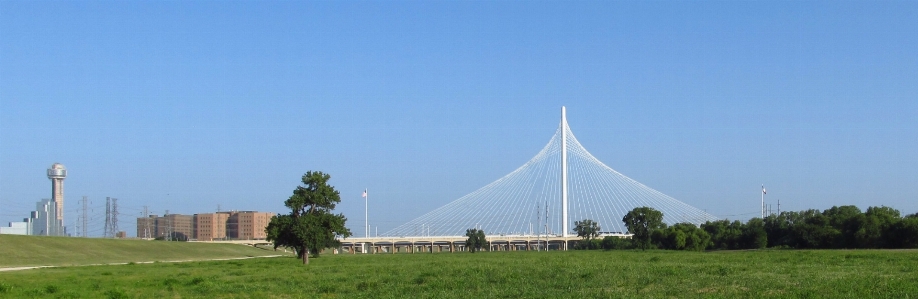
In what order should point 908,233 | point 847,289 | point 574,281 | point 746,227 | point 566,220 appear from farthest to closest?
point 566,220
point 746,227
point 908,233
point 574,281
point 847,289

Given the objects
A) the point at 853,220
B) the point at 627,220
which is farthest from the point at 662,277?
the point at 627,220

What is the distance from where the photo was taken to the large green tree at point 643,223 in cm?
9331

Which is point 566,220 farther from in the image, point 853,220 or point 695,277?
point 695,277

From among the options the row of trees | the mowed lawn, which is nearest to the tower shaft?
the row of trees

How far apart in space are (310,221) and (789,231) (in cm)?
4635

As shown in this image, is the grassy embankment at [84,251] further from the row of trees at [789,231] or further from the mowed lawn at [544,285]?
the row of trees at [789,231]

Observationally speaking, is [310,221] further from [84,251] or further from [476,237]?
[476,237]

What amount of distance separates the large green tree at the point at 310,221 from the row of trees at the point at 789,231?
39241 mm

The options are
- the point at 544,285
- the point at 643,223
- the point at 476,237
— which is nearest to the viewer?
the point at 544,285

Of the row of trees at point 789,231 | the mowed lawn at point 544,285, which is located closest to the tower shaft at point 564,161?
the row of trees at point 789,231

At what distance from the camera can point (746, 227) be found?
285ft

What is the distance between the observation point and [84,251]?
81.7 m

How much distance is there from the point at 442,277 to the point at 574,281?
5006 mm

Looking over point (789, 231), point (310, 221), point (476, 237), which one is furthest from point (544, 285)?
point (476, 237)
